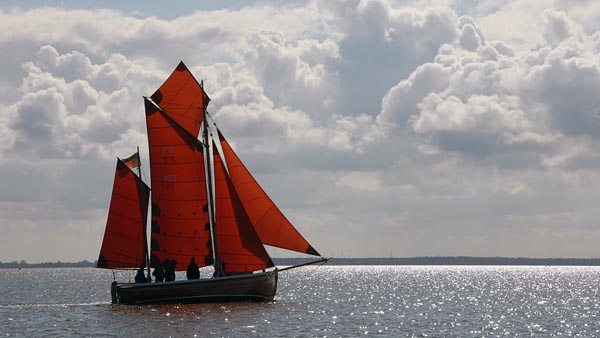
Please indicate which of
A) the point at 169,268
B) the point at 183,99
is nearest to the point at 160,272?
the point at 169,268

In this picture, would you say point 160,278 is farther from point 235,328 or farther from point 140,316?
point 235,328

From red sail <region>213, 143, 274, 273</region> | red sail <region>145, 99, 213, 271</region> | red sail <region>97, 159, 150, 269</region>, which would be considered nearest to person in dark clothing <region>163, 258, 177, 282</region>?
red sail <region>145, 99, 213, 271</region>

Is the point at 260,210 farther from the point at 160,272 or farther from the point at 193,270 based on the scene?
the point at 160,272

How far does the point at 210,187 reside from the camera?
60094 millimetres

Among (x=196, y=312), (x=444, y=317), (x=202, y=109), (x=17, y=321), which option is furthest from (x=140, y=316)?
(x=444, y=317)

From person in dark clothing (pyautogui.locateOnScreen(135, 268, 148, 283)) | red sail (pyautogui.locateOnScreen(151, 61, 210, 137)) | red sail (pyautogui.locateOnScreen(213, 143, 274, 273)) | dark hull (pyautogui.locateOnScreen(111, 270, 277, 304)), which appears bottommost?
dark hull (pyautogui.locateOnScreen(111, 270, 277, 304))

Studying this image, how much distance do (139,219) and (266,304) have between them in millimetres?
9747

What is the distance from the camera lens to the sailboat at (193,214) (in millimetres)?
59531

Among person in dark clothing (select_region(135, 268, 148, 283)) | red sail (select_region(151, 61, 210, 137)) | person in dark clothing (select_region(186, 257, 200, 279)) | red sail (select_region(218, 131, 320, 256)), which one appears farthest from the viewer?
person in dark clothing (select_region(135, 268, 148, 283))

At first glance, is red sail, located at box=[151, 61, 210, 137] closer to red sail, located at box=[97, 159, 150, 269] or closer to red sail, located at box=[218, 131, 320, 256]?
red sail, located at box=[218, 131, 320, 256]

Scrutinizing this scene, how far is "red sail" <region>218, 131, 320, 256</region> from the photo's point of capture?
59.2 meters

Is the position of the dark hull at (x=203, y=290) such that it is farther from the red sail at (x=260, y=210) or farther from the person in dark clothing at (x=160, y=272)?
the red sail at (x=260, y=210)

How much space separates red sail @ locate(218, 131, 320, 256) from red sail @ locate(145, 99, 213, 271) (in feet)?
8.72

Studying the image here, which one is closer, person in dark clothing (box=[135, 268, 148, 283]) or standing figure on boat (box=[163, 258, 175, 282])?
standing figure on boat (box=[163, 258, 175, 282])
